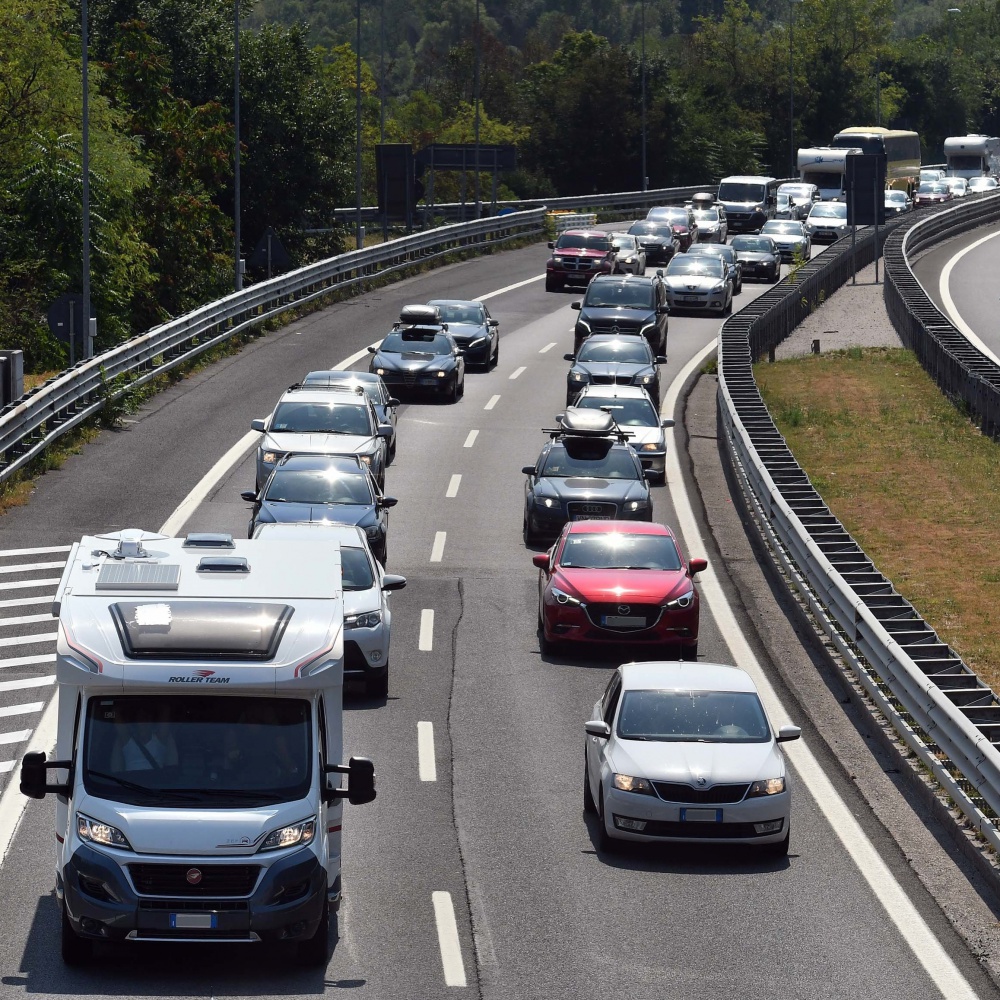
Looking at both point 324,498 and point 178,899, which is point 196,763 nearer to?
point 178,899

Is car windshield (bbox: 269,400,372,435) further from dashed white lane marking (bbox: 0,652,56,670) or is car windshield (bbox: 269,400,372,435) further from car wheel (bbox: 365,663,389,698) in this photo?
car wheel (bbox: 365,663,389,698)

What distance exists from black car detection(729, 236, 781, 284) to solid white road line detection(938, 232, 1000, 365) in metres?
5.61

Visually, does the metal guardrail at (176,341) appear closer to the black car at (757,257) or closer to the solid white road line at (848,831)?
the black car at (757,257)

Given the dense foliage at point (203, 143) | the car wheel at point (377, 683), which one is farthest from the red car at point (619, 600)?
the dense foliage at point (203, 143)

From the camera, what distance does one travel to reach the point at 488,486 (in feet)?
103

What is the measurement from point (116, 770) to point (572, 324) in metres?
39.7

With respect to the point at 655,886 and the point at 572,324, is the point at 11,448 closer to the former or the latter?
the point at 655,886

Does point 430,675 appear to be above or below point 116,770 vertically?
below

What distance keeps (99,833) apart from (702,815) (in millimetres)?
5192

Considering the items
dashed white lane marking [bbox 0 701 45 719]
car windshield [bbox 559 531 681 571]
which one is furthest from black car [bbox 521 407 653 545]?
dashed white lane marking [bbox 0 701 45 719]

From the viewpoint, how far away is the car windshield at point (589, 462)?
28297mm

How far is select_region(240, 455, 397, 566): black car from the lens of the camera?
24.5m

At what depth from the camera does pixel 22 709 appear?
1878 cm

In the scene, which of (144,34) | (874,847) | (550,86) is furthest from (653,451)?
(550,86)
